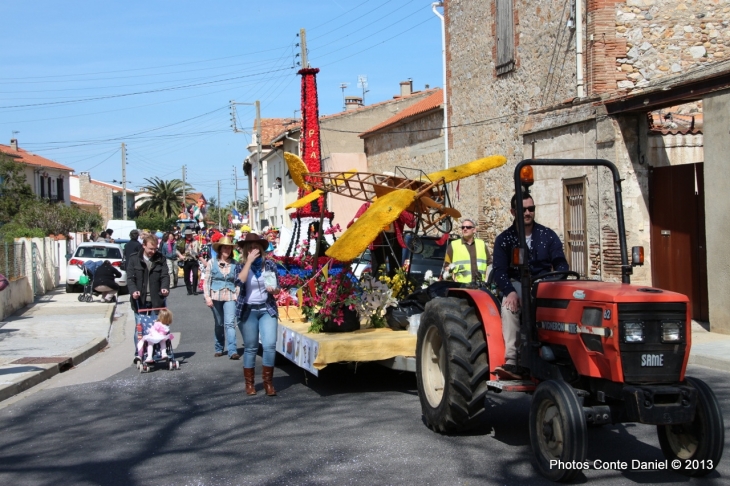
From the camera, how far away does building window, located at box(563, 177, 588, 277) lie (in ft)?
55.2

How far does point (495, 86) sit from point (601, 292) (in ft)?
54.7

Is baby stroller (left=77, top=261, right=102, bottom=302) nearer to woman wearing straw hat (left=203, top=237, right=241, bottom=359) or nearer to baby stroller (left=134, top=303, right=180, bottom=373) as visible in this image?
woman wearing straw hat (left=203, top=237, right=241, bottom=359)

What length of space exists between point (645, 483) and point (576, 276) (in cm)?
169

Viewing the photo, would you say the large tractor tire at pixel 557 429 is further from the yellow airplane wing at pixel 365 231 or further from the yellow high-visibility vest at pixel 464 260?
the yellow high-visibility vest at pixel 464 260

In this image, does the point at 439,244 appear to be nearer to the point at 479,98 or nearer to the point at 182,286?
the point at 479,98

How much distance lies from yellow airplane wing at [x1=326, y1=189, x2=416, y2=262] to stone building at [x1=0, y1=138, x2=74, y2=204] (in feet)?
187

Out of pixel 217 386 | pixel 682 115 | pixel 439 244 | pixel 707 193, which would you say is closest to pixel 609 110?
pixel 682 115

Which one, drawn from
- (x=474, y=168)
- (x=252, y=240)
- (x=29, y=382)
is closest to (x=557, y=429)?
(x=252, y=240)

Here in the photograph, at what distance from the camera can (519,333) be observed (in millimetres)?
6285

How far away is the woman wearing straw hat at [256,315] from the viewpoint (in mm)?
8852

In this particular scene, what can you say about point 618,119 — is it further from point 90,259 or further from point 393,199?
point 90,259

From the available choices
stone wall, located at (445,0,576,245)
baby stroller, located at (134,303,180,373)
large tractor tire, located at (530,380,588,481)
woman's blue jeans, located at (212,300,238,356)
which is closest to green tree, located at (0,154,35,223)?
stone wall, located at (445,0,576,245)

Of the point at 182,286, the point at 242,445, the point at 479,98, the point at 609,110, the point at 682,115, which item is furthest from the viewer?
the point at 182,286

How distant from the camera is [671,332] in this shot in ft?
17.4
